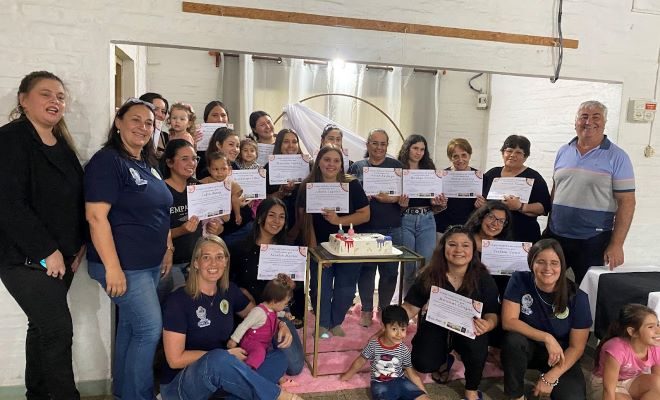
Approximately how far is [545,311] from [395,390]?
0.84 metres

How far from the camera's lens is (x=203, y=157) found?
3.17 m

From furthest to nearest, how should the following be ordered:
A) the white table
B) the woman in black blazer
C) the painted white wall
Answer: the white table, the painted white wall, the woman in black blazer

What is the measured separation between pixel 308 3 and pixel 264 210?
3.74ft

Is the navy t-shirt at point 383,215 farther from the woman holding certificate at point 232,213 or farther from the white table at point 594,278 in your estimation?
the white table at point 594,278

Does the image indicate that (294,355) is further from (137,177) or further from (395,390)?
(137,177)

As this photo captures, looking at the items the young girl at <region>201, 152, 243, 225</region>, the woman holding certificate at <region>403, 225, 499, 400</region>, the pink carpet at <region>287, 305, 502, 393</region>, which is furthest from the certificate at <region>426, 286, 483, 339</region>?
the young girl at <region>201, 152, 243, 225</region>

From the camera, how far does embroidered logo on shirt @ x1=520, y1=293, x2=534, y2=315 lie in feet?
8.28

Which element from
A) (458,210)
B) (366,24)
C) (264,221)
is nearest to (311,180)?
(264,221)

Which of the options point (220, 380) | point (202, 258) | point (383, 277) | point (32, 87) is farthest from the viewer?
point (383, 277)

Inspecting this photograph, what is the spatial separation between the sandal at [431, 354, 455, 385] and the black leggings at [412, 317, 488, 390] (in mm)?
114

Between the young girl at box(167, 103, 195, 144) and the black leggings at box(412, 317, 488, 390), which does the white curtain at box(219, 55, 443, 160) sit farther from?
the black leggings at box(412, 317, 488, 390)

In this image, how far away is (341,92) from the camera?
571 centimetres

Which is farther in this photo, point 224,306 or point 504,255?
point 504,255

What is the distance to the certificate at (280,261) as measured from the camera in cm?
265
